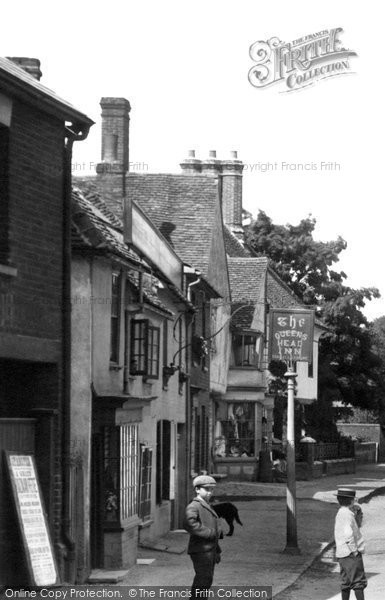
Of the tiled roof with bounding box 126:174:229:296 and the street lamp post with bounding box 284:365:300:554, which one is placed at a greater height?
the tiled roof with bounding box 126:174:229:296

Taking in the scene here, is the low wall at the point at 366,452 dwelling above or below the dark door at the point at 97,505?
above

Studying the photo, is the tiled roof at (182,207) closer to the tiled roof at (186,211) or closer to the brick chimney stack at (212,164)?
the tiled roof at (186,211)

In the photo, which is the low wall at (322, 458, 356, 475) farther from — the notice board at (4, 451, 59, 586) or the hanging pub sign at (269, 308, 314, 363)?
the notice board at (4, 451, 59, 586)

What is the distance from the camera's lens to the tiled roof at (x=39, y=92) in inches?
616

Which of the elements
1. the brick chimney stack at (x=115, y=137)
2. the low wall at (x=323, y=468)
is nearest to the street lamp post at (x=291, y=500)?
the brick chimney stack at (x=115, y=137)

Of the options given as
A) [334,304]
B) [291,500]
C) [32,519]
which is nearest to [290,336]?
[291,500]

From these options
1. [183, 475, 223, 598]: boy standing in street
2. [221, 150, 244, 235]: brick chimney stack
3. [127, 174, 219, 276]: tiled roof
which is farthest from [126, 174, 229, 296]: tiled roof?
[183, 475, 223, 598]: boy standing in street

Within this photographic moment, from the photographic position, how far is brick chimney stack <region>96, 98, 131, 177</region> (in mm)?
35156

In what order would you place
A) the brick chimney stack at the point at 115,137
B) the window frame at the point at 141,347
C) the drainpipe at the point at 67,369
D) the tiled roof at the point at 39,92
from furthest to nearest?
the brick chimney stack at the point at 115,137 < the window frame at the point at 141,347 < the drainpipe at the point at 67,369 < the tiled roof at the point at 39,92

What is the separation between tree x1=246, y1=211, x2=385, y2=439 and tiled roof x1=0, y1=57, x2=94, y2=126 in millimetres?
48480

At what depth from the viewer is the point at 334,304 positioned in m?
65.8

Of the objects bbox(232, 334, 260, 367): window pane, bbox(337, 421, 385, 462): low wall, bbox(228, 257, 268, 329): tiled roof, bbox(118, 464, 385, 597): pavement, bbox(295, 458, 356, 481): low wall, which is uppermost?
bbox(228, 257, 268, 329): tiled roof

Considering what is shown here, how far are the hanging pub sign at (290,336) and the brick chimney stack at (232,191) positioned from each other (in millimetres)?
29483

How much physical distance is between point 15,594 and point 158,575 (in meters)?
4.78
